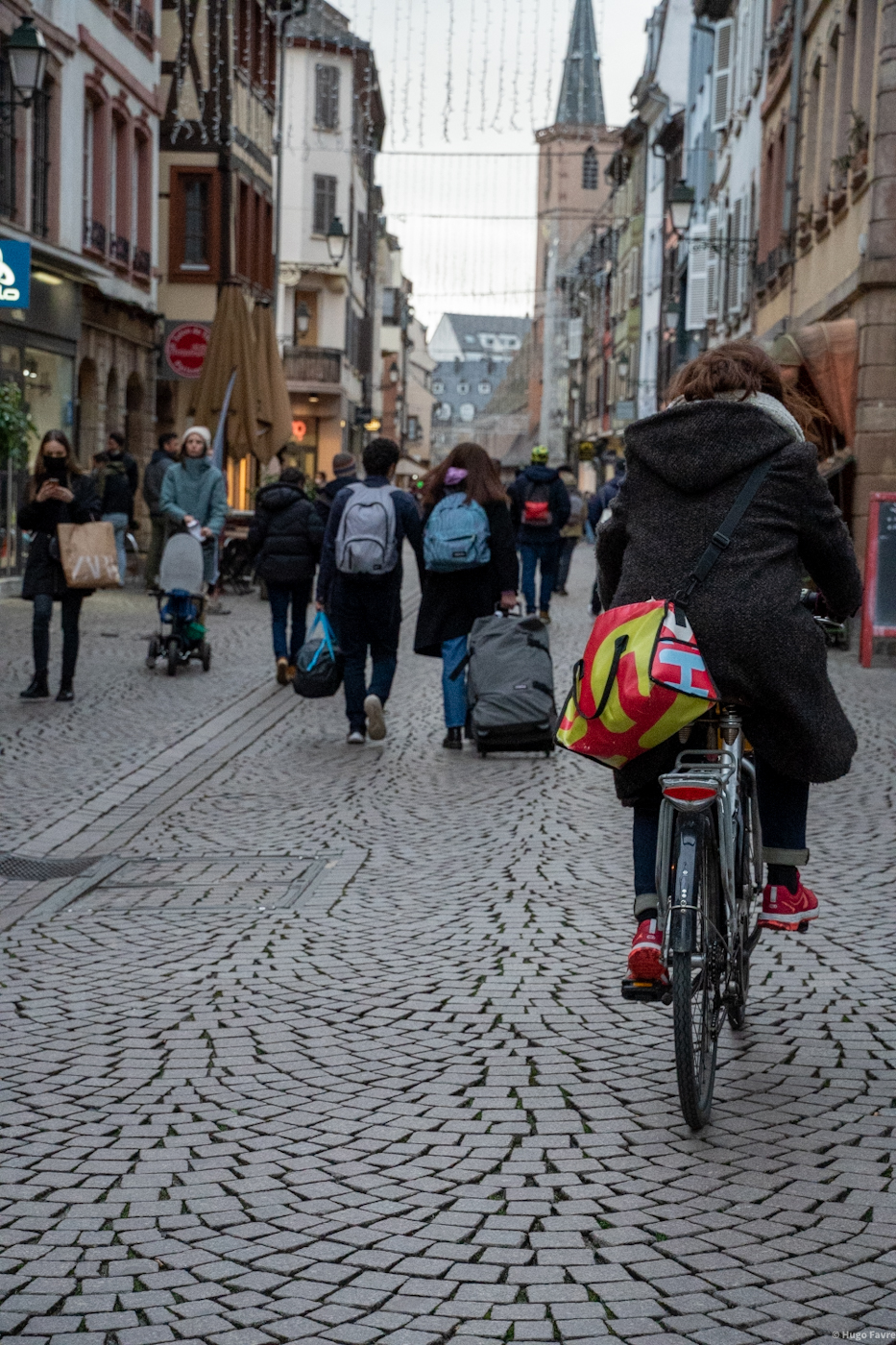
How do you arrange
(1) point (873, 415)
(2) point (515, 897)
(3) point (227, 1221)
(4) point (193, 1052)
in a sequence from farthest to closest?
(1) point (873, 415) < (2) point (515, 897) < (4) point (193, 1052) < (3) point (227, 1221)

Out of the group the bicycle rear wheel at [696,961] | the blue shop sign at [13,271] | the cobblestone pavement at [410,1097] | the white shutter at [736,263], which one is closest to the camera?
the cobblestone pavement at [410,1097]

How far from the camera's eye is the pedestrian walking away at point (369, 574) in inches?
448

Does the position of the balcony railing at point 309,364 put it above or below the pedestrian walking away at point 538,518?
above

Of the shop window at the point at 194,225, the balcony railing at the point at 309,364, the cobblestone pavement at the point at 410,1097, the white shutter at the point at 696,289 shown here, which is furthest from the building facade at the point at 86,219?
the balcony railing at the point at 309,364

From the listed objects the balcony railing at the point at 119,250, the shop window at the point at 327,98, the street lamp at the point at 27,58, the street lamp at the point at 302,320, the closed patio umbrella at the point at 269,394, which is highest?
the shop window at the point at 327,98

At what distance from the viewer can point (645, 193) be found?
7369cm

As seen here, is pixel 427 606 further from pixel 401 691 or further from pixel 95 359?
pixel 95 359

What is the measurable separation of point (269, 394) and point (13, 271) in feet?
20.7

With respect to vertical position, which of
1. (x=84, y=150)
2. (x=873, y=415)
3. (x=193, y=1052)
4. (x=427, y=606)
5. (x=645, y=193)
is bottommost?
(x=193, y=1052)

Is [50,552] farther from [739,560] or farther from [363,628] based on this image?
[739,560]

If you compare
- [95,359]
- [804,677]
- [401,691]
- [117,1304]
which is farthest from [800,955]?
[95,359]

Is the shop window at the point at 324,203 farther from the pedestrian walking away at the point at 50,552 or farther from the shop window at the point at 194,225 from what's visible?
the pedestrian walking away at the point at 50,552

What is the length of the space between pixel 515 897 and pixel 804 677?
2856 millimetres

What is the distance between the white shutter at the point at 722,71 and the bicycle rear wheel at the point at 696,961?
38.1 metres
